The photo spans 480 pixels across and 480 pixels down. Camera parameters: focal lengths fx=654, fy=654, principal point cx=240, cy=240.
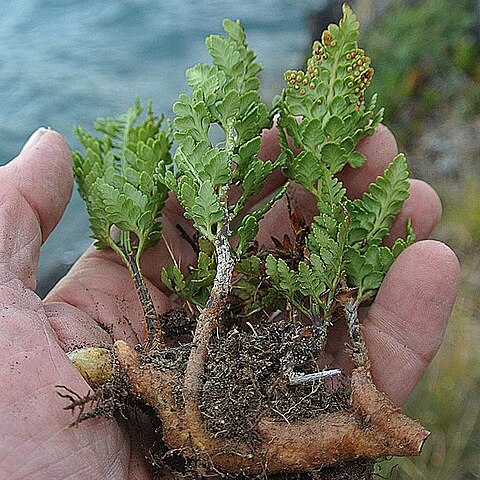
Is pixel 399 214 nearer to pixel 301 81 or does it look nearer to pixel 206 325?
pixel 301 81

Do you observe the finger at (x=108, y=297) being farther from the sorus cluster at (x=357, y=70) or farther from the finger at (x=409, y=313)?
the sorus cluster at (x=357, y=70)

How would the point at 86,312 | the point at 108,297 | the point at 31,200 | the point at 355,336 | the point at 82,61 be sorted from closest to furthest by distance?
the point at 355,336 → the point at 31,200 → the point at 86,312 → the point at 108,297 → the point at 82,61

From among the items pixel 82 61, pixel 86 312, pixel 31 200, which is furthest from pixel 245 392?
pixel 82 61

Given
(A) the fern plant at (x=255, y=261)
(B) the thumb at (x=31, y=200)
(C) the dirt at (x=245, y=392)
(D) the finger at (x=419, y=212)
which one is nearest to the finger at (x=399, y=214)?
(D) the finger at (x=419, y=212)

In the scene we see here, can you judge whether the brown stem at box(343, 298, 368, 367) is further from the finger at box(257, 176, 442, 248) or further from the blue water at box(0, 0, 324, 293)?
the blue water at box(0, 0, 324, 293)

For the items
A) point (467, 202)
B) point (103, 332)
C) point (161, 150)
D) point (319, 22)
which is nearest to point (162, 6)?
point (319, 22)

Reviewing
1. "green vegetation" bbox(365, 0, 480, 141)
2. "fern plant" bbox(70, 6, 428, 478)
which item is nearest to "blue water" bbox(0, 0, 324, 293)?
"green vegetation" bbox(365, 0, 480, 141)

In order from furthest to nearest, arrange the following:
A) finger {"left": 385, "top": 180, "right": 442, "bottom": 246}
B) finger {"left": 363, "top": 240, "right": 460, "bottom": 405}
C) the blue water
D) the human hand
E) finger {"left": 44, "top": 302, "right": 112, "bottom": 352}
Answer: the blue water, finger {"left": 385, "top": 180, "right": 442, "bottom": 246}, finger {"left": 363, "top": 240, "right": 460, "bottom": 405}, finger {"left": 44, "top": 302, "right": 112, "bottom": 352}, the human hand
